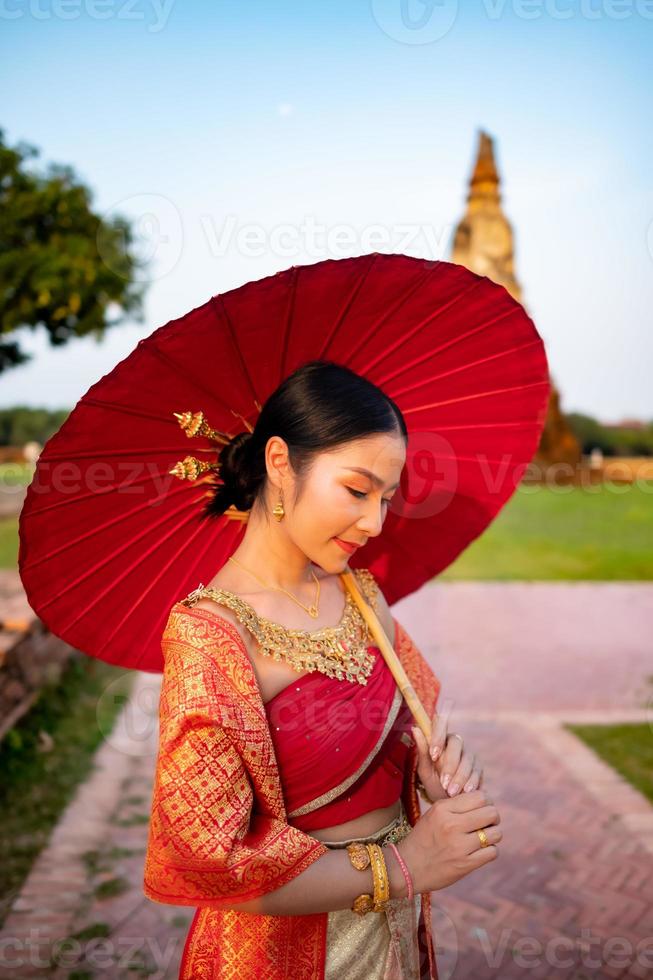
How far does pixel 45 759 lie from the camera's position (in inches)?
205

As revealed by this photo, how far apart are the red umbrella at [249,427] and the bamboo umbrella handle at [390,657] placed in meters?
0.29

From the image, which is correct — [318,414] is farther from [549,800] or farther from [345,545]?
[549,800]

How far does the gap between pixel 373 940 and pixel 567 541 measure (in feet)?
47.4

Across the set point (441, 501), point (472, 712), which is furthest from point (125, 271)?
point (441, 501)

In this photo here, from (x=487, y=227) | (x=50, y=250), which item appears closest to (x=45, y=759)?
(x=50, y=250)

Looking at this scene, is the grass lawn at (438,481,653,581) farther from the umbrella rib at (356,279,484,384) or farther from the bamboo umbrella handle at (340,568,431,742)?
the umbrella rib at (356,279,484,384)

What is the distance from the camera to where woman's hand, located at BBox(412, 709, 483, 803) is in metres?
1.68

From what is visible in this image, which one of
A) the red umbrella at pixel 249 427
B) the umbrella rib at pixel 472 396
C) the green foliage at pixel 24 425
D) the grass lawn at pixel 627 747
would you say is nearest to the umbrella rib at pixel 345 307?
the red umbrella at pixel 249 427

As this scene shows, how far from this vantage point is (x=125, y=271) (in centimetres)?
1402

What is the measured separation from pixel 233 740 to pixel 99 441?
66cm

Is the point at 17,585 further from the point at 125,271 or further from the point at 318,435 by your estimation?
the point at 125,271

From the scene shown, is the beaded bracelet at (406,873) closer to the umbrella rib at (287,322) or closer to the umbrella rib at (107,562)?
the umbrella rib at (107,562)

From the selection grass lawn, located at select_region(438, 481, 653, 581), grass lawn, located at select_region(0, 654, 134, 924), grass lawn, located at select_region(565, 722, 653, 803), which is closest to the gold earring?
grass lawn, located at select_region(0, 654, 134, 924)

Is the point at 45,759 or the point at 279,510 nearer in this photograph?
the point at 279,510
